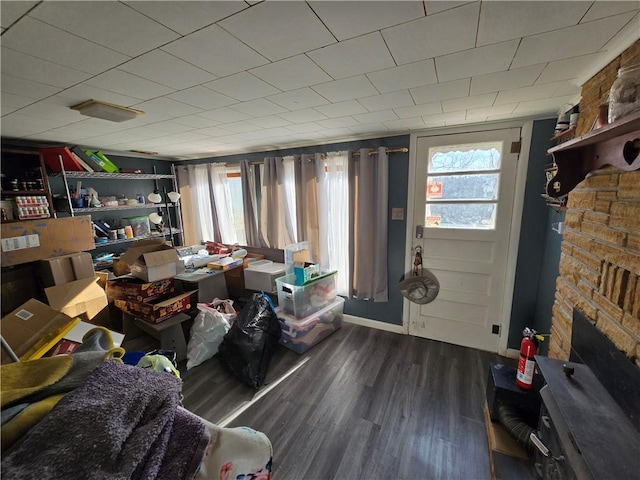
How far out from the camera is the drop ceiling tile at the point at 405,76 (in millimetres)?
1191

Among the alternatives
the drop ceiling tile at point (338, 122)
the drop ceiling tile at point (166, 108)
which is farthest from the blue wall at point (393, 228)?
the drop ceiling tile at point (166, 108)

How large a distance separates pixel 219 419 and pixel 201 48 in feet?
7.03

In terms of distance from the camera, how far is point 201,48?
1.01 m

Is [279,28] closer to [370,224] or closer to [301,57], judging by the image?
[301,57]

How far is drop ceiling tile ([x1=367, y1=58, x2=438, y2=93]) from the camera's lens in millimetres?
1191

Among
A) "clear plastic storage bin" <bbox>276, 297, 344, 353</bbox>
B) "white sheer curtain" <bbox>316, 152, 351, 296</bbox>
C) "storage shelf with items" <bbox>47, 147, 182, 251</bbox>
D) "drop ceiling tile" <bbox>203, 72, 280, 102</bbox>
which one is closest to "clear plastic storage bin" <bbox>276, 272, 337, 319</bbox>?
"clear plastic storage bin" <bbox>276, 297, 344, 353</bbox>

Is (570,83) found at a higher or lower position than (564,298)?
higher

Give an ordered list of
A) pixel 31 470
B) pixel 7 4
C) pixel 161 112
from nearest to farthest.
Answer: pixel 31 470
pixel 7 4
pixel 161 112

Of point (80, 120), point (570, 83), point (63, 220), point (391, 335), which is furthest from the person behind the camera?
point (391, 335)

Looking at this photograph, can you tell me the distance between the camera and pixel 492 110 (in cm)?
187

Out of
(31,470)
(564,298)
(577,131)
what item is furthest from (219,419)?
(577,131)

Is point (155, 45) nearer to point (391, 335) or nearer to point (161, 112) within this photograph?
point (161, 112)

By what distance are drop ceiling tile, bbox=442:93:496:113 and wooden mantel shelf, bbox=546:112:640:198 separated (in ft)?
1.96

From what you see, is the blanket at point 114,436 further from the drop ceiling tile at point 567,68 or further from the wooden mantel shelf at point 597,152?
the drop ceiling tile at point 567,68
